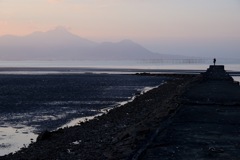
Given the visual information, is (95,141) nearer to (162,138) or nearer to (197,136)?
(162,138)

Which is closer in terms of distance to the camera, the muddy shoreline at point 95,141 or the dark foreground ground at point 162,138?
the dark foreground ground at point 162,138

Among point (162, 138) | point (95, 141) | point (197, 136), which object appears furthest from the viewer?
point (95, 141)

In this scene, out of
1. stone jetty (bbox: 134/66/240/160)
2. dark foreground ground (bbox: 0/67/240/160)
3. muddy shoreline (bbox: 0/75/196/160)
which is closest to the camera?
stone jetty (bbox: 134/66/240/160)

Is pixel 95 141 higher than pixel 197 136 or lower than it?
lower

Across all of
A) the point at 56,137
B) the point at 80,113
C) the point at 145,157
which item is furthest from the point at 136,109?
the point at 145,157

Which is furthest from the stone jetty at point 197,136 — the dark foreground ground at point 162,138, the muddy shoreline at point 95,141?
the muddy shoreline at point 95,141

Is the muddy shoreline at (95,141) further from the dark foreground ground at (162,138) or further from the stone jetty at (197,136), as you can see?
the stone jetty at (197,136)

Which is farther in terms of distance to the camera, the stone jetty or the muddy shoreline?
the muddy shoreline

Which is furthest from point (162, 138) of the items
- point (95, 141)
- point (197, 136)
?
point (95, 141)

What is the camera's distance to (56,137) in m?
16.7

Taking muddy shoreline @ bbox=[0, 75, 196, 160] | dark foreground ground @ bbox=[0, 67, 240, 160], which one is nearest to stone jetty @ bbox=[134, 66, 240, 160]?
dark foreground ground @ bbox=[0, 67, 240, 160]

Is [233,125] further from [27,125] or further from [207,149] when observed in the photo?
[27,125]

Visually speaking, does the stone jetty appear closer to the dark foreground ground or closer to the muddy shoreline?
the dark foreground ground

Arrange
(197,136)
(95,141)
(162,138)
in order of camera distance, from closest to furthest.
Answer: (162,138) → (197,136) → (95,141)
